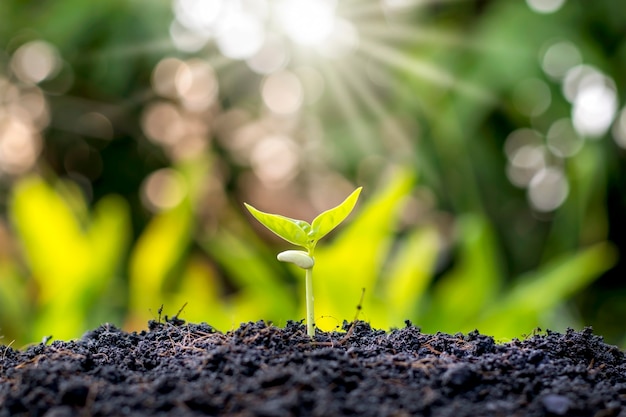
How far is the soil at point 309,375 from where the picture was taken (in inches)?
17.7

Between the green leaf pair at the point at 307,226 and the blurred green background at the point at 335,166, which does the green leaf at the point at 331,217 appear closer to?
the green leaf pair at the point at 307,226

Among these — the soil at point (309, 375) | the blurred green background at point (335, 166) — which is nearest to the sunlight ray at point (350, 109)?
the blurred green background at point (335, 166)

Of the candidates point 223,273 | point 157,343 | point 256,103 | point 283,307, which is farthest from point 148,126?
point 157,343

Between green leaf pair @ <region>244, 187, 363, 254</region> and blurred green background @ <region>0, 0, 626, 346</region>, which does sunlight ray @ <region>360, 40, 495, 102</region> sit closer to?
blurred green background @ <region>0, 0, 626, 346</region>

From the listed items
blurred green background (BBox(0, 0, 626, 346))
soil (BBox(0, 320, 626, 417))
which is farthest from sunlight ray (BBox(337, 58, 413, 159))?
soil (BBox(0, 320, 626, 417))

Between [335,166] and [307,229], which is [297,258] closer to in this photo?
[307,229]

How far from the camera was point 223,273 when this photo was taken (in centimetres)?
323

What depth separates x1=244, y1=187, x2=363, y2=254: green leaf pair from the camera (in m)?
0.57

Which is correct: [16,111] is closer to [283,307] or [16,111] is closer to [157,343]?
[283,307]

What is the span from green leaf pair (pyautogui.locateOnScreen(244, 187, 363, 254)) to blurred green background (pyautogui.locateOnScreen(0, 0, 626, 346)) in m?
Result: 0.91

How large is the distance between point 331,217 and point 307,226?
0.08 feet

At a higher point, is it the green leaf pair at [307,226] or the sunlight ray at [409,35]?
the sunlight ray at [409,35]

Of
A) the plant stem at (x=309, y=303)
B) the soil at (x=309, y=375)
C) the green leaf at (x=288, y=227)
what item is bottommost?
the soil at (x=309, y=375)

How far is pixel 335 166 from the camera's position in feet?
8.50
